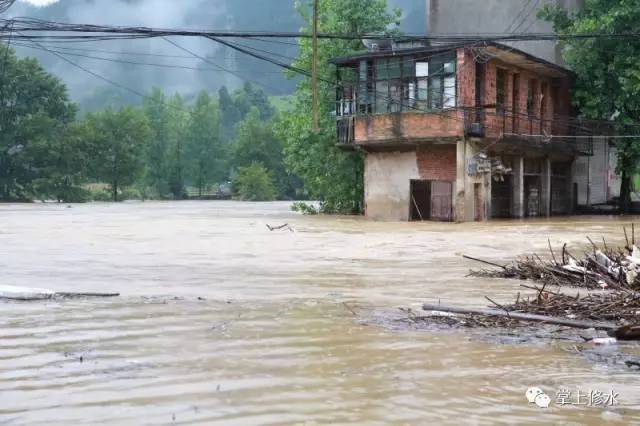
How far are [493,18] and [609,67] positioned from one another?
851 centimetres

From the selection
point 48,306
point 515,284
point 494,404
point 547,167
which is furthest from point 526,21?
point 494,404

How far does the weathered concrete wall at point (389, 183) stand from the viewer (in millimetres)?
32906

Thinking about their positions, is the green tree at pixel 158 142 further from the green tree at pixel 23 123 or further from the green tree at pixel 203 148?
the green tree at pixel 23 123

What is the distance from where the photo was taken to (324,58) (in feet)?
120

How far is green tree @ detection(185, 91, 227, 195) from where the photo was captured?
9431 centimetres

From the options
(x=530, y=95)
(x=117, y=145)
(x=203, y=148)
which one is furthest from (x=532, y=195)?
(x=203, y=148)

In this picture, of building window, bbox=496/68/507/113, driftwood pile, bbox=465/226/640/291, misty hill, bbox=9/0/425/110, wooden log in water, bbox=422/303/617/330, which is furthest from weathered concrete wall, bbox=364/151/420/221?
misty hill, bbox=9/0/425/110

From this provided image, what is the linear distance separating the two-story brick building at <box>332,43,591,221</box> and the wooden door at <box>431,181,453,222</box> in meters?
0.04

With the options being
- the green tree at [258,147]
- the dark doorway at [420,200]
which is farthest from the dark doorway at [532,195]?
the green tree at [258,147]

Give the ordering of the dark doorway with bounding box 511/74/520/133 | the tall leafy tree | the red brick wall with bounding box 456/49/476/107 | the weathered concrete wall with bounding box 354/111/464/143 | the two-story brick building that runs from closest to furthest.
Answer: the red brick wall with bounding box 456/49/476/107, the weathered concrete wall with bounding box 354/111/464/143, the two-story brick building, the dark doorway with bounding box 511/74/520/133, the tall leafy tree

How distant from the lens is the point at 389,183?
110 feet

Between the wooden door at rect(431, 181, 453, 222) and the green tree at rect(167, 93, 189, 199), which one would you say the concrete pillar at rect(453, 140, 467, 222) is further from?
the green tree at rect(167, 93, 189, 199)

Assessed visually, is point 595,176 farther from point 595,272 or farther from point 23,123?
point 23,123

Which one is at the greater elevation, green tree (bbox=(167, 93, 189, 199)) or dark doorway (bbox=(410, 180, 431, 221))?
green tree (bbox=(167, 93, 189, 199))
